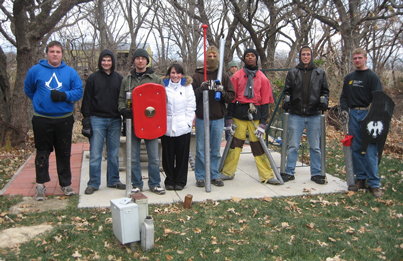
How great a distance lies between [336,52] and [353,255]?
34.9ft

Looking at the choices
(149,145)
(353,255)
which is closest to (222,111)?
(149,145)

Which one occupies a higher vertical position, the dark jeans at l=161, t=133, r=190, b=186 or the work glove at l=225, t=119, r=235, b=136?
the work glove at l=225, t=119, r=235, b=136

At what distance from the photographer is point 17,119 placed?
29.4ft

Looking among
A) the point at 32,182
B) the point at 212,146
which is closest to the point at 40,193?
the point at 32,182

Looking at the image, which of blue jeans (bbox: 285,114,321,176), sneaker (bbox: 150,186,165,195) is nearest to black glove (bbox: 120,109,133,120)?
sneaker (bbox: 150,186,165,195)

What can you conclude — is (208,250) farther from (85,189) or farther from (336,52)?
(336,52)

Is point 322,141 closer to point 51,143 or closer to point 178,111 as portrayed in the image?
point 178,111

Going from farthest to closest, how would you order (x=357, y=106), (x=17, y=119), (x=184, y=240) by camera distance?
(x=17, y=119)
(x=357, y=106)
(x=184, y=240)

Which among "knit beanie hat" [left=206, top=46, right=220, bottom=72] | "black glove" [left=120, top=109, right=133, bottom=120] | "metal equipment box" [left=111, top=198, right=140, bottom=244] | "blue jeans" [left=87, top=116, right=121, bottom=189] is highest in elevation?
"knit beanie hat" [left=206, top=46, right=220, bottom=72]

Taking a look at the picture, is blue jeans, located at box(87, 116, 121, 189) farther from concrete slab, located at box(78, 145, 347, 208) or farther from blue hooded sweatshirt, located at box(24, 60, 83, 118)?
blue hooded sweatshirt, located at box(24, 60, 83, 118)

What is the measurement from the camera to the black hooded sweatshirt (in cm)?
512

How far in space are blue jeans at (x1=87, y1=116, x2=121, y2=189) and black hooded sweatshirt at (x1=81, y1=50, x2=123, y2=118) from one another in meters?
0.10

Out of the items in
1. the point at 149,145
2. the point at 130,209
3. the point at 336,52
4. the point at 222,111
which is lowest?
the point at 130,209

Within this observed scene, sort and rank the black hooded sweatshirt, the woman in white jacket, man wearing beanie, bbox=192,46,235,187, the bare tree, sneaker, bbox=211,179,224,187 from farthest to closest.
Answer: the bare tree → sneaker, bbox=211,179,224,187 → man wearing beanie, bbox=192,46,235,187 → the woman in white jacket → the black hooded sweatshirt
